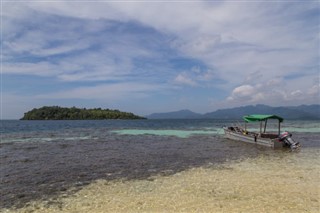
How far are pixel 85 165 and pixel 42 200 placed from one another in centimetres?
831

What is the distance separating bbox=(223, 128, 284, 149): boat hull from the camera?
3134 cm

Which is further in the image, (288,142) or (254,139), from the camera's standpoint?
(254,139)

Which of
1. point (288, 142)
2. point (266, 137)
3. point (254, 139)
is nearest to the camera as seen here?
point (288, 142)

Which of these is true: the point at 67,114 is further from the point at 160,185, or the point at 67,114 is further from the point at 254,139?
Answer: the point at 160,185

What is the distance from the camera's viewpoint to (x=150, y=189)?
14000 mm

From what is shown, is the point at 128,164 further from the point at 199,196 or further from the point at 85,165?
the point at 199,196

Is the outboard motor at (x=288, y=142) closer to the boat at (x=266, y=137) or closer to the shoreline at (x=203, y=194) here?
the boat at (x=266, y=137)

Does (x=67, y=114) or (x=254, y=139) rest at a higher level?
(x=67, y=114)

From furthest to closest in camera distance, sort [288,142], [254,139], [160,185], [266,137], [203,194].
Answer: [266,137] < [254,139] < [288,142] < [160,185] < [203,194]

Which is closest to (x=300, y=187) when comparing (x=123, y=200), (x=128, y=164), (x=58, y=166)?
(x=123, y=200)

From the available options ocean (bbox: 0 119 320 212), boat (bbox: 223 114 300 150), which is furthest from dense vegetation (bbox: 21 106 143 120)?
ocean (bbox: 0 119 320 212)

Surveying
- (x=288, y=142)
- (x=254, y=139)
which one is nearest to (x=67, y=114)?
(x=254, y=139)

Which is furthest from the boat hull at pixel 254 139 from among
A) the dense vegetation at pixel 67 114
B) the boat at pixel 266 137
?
the dense vegetation at pixel 67 114

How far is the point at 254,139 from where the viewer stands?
116 ft
